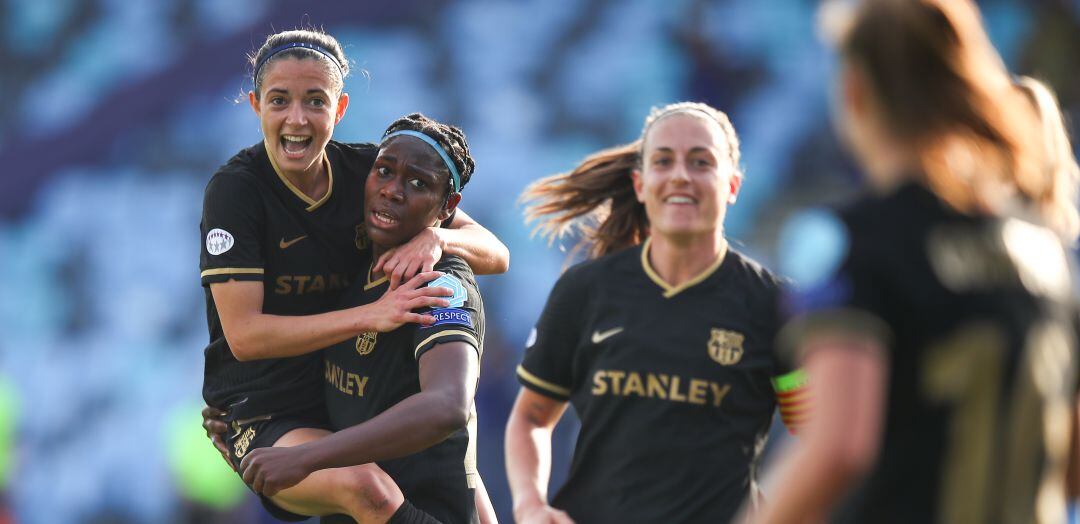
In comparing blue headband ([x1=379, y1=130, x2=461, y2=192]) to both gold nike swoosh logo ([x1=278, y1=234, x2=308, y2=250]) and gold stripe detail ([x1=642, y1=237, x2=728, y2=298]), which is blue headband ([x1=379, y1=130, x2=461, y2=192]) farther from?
gold stripe detail ([x1=642, y1=237, x2=728, y2=298])

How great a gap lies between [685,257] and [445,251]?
27.5 inches

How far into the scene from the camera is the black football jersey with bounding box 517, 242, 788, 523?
3.70 m

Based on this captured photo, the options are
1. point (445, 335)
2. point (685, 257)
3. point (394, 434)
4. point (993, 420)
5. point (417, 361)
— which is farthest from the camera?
point (685, 257)

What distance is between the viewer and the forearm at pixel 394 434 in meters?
3.30

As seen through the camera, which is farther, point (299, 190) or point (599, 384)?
point (299, 190)

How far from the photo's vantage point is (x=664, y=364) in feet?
12.3

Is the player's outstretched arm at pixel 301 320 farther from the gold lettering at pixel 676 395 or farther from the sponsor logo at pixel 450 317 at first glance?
the gold lettering at pixel 676 395

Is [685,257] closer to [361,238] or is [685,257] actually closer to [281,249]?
[361,238]

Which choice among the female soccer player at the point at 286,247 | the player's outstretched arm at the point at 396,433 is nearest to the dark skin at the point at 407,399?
the player's outstretched arm at the point at 396,433

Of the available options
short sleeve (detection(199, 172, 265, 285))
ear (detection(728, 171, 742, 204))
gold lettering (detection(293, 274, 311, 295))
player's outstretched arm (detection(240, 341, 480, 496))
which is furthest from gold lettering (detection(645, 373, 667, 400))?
short sleeve (detection(199, 172, 265, 285))

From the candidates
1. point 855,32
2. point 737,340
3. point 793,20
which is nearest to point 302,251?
point 737,340

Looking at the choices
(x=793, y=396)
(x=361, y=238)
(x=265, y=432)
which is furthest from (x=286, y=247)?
(x=793, y=396)

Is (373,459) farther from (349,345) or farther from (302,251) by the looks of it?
(302,251)

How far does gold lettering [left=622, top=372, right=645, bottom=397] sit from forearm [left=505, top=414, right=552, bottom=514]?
0.41 metres
